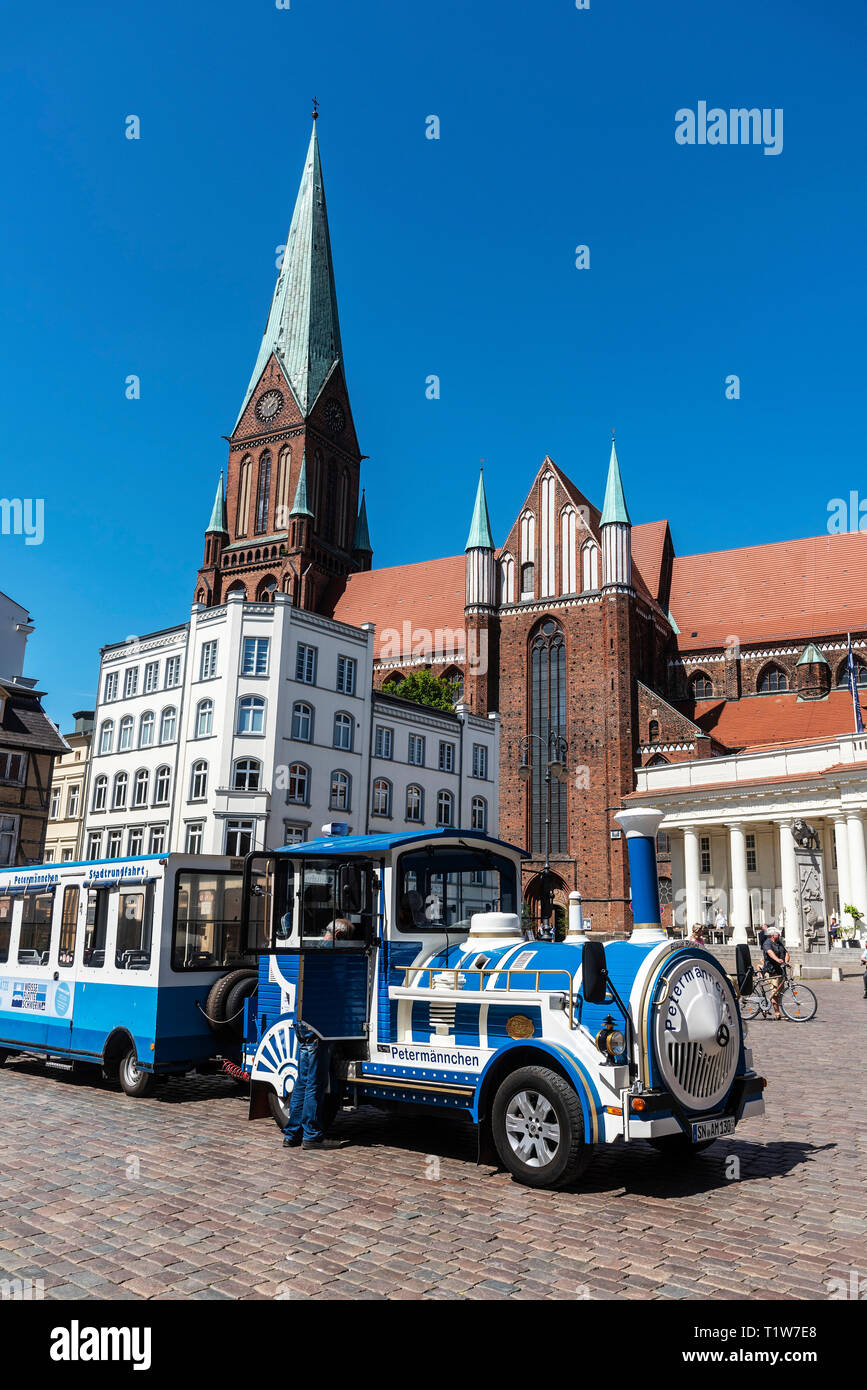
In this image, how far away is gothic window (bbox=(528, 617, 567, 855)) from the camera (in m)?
51.0

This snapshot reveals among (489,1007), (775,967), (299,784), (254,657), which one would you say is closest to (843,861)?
(775,967)

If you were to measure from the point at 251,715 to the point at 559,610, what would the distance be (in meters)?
23.6

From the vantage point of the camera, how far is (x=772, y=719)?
50.7 m

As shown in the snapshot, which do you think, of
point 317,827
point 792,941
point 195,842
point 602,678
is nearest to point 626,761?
point 602,678

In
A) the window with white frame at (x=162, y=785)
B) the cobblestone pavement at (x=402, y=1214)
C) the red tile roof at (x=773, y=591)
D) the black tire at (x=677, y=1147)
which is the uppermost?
the red tile roof at (x=773, y=591)

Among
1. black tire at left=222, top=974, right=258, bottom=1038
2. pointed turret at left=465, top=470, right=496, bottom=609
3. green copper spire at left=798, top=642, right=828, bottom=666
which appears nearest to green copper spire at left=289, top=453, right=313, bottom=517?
pointed turret at left=465, top=470, right=496, bottom=609

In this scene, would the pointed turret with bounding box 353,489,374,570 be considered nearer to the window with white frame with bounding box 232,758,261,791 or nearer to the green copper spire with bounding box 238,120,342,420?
the green copper spire with bounding box 238,120,342,420

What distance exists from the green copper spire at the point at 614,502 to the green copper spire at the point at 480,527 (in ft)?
21.6

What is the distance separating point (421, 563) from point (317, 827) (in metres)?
33.6

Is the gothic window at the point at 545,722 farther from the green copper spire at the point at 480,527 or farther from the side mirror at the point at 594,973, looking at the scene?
the side mirror at the point at 594,973

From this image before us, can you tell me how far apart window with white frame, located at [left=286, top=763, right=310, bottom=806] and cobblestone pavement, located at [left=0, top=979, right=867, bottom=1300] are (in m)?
24.9

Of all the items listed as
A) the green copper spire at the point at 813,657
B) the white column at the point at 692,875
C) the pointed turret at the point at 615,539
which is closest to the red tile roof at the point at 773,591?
the green copper spire at the point at 813,657

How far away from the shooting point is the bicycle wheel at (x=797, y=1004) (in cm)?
1888

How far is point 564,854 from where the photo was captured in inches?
1982
